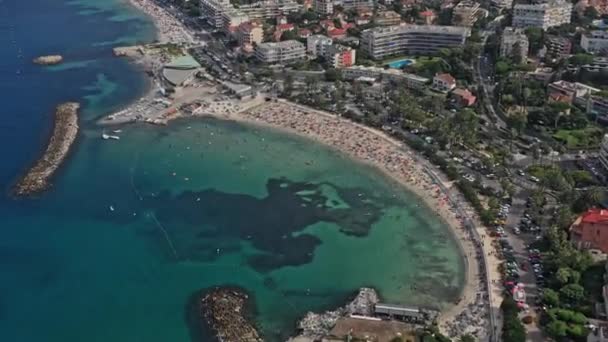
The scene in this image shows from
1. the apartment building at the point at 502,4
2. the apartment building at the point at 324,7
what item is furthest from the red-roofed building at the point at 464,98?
the apartment building at the point at 502,4

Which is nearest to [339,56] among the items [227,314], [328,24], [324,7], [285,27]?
[328,24]

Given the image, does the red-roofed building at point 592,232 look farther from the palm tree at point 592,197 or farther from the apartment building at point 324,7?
the apartment building at point 324,7

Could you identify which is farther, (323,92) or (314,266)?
(323,92)

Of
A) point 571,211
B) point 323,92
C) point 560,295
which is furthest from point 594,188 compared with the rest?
point 323,92

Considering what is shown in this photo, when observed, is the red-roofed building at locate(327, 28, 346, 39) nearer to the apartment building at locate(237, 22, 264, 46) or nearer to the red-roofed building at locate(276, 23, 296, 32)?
the red-roofed building at locate(276, 23, 296, 32)

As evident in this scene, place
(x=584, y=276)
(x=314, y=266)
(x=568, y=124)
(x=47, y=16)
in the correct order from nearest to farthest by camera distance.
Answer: (x=584, y=276)
(x=314, y=266)
(x=568, y=124)
(x=47, y=16)

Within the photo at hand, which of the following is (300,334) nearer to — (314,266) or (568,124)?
(314,266)

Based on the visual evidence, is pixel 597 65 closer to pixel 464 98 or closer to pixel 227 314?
pixel 464 98
